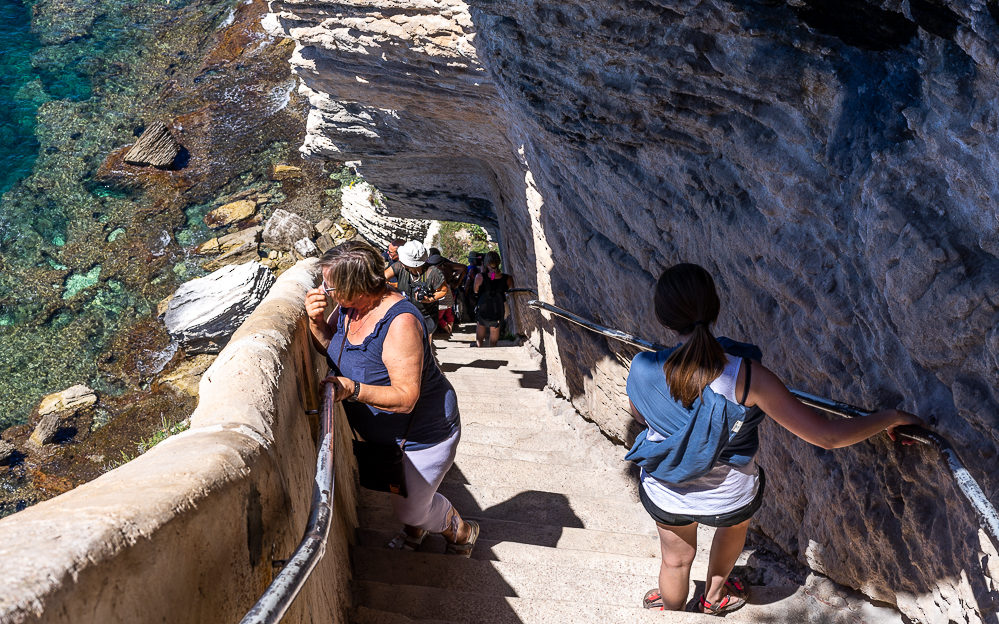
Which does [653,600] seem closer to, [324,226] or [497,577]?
[497,577]

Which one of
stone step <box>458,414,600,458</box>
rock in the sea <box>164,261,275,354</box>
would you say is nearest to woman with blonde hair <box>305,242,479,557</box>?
stone step <box>458,414,600,458</box>

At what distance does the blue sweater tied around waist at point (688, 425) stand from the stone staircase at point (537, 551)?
75 centimetres

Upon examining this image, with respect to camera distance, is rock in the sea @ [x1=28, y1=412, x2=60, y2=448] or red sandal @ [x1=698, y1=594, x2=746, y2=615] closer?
red sandal @ [x1=698, y1=594, x2=746, y2=615]

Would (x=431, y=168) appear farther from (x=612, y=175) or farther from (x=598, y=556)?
(x=598, y=556)

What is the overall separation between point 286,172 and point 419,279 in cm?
1861

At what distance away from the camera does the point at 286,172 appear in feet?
77.8

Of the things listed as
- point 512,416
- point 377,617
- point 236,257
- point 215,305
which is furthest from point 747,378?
point 236,257

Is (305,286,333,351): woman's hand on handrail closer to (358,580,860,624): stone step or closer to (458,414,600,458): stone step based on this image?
(358,580,860,624): stone step

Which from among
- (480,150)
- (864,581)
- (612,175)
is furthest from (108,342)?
(864,581)

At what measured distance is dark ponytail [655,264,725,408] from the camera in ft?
7.32

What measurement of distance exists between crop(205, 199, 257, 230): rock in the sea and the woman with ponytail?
22321mm

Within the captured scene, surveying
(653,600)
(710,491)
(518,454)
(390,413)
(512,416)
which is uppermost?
(710,491)

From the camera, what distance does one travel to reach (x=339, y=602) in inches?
109

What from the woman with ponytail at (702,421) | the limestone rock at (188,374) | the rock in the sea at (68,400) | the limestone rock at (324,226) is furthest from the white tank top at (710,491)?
the limestone rock at (324,226)
